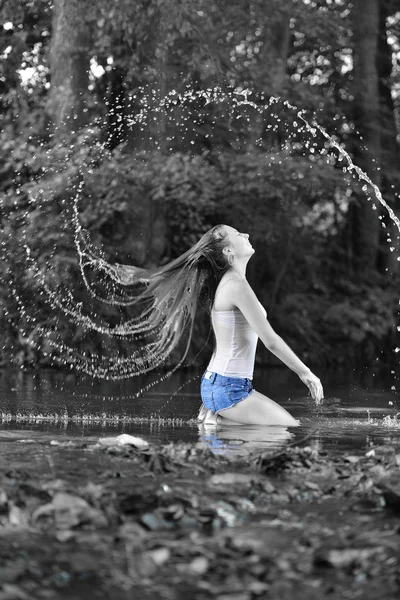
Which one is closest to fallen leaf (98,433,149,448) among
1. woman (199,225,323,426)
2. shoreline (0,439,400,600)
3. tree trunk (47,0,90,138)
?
shoreline (0,439,400,600)

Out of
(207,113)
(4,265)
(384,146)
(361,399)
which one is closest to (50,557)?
(361,399)

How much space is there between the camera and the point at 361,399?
47.0 feet

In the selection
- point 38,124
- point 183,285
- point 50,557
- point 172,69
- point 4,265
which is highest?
point 172,69

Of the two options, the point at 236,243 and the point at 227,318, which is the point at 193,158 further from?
the point at 227,318

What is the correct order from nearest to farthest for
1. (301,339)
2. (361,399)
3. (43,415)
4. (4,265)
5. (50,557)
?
(50,557) < (43,415) < (361,399) < (4,265) < (301,339)

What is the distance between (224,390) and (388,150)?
22.5 metres

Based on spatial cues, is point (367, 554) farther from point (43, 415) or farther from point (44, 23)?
point (44, 23)

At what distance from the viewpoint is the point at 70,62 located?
21.5m

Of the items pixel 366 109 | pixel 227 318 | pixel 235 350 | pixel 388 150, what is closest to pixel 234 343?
pixel 235 350

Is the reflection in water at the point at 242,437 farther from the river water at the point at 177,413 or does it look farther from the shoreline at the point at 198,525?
the shoreline at the point at 198,525

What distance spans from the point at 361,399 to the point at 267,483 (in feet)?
27.8

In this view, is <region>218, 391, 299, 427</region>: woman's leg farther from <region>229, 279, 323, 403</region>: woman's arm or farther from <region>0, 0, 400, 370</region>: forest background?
<region>0, 0, 400, 370</region>: forest background

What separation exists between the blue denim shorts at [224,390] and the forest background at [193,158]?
1060 cm

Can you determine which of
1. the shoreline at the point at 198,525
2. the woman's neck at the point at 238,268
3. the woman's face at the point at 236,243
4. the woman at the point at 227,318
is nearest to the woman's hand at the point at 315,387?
the woman at the point at 227,318
